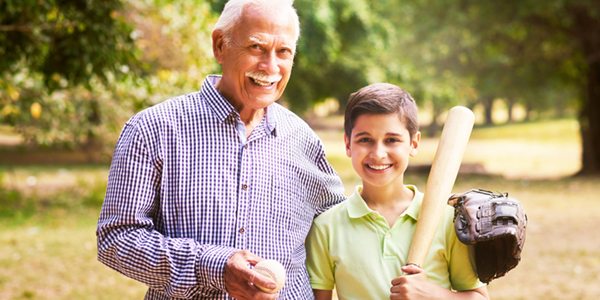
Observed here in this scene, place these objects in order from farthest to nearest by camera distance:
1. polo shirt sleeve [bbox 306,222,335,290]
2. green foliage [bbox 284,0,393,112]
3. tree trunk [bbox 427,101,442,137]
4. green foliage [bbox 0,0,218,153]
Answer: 1. tree trunk [bbox 427,101,442,137]
2. green foliage [bbox 284,0,393,112]
3. green foliage [bbox 0,0,218,153]
4. polo shirt sleeve [bbox 306,222,335,290]

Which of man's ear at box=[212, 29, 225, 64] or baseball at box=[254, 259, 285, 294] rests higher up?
man's ear at box=[212, 29, 225, 64]

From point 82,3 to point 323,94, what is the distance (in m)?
17.5

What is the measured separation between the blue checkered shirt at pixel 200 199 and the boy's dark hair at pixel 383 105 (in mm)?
296

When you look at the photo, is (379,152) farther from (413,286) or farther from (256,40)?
(256,40)

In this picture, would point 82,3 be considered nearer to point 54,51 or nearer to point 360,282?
point 54,51

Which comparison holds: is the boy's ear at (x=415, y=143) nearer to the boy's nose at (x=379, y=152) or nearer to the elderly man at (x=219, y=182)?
the boy's nose at (x=379, y=152)

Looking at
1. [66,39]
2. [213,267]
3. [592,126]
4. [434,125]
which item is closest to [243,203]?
[213,267]

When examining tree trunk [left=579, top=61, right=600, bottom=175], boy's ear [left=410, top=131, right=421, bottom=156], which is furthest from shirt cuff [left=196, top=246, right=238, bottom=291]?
tree trunk [left=579, top=61, right=600, bottom=175]

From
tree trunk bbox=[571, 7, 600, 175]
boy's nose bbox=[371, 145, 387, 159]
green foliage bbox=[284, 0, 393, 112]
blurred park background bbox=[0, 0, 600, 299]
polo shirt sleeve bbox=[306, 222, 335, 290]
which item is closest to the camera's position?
boy's nose bbox=[371, 145, 387, 159]

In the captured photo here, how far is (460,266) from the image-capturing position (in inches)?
85.7

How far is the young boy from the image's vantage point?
7.19 ft

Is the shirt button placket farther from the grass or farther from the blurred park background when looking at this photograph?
the grass

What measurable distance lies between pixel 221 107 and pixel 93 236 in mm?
7752

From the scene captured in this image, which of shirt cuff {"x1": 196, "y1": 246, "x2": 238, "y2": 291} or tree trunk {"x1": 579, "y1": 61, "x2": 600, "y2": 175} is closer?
shirt cuff {"x1": 196, "y1": 246, "x2": 238, "y2": 291}
